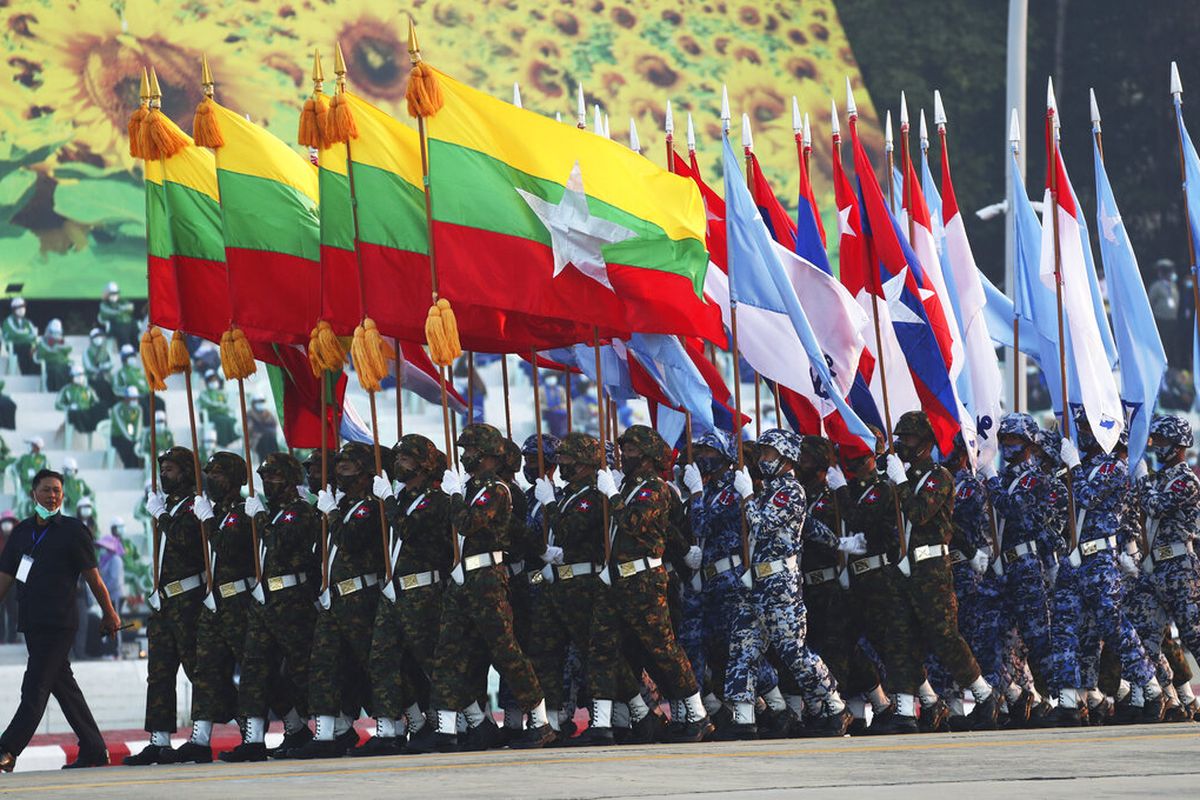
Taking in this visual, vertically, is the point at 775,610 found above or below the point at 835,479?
below

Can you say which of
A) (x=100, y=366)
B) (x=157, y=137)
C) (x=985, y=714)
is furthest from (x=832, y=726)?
(x=100, y=366)

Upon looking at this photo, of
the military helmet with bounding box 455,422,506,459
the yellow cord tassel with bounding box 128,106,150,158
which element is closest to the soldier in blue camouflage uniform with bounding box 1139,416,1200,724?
the military helmet with bounding box 455,422,506,459

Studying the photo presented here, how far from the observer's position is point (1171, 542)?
11617 mm

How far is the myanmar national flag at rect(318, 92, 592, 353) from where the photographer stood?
11273 millimetres

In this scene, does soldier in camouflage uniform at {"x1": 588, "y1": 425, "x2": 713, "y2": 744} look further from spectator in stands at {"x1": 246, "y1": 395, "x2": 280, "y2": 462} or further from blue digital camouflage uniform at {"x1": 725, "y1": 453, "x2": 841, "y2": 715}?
spectator in stands at {"x1": 246, "y1": 395, "x2": 280, "y2": 462}

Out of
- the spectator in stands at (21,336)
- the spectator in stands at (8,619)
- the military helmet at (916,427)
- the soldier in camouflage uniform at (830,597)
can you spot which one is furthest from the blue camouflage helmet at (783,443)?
the spectator in stands at (21,336)

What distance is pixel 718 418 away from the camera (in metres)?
12.9

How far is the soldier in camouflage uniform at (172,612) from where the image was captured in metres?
11.1

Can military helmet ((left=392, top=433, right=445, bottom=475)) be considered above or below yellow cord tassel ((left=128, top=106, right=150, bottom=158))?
below

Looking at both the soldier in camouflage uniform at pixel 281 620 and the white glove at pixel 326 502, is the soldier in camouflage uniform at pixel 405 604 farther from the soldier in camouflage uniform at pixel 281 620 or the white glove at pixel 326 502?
the soldier in camouflage uniform at pixel 281 620

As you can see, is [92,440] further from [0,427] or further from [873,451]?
[873,451]

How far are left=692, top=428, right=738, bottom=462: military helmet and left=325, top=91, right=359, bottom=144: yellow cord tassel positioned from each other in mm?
2591

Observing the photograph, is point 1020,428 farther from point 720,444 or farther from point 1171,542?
point 720,444

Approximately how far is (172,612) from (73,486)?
34.8 feet
